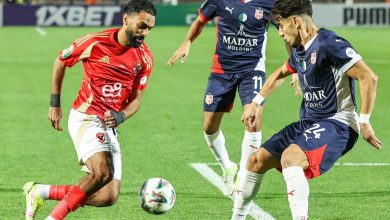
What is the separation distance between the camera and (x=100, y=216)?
8555mm

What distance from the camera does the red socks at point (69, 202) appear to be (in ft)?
24.1

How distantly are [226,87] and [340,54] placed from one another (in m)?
3.24

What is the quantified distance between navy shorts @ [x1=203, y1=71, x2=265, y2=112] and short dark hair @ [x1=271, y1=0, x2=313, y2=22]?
2.88 metres

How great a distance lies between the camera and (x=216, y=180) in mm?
10453

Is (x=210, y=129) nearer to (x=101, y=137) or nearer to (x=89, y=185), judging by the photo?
(x=101, y=137)

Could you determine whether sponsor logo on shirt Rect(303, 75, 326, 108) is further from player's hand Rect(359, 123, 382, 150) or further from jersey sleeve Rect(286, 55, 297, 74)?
player's hand Rect(359, 123, 382, 150)

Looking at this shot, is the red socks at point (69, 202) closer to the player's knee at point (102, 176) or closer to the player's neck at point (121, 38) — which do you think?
the player's knee at point (102, 176)

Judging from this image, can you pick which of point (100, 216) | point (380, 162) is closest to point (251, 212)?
point (100, 216)

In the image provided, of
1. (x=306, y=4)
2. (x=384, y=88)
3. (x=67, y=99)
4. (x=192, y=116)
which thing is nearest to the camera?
(x=306, y=4)

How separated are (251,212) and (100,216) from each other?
1.31 metres

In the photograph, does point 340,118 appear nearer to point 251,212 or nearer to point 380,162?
point 251,212

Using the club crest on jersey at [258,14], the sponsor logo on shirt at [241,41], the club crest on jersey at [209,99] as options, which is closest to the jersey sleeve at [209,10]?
the sponsor logo on shirt at [241,41]

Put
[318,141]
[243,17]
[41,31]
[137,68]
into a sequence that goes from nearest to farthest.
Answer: [318,141] < [137,68] < [243,17] < [41,31]

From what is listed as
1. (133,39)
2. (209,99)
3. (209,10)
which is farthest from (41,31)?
(133,39)
